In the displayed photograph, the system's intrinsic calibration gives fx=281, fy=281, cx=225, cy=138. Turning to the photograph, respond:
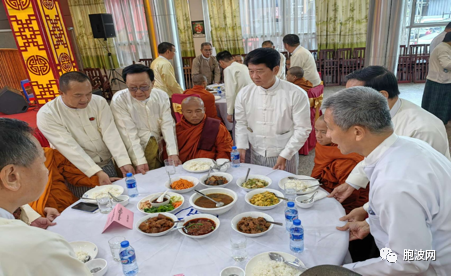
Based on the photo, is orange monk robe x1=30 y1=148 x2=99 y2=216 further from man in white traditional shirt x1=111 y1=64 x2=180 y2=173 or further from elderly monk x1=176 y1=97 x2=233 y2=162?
elderly monk x1=176 y1=97 x2=233 y2=162

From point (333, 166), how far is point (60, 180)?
2352 millimetres

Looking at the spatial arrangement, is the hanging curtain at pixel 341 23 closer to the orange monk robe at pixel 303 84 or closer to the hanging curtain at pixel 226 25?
the hanging curtain at pixel 226 25

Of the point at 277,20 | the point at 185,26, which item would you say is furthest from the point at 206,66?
the point at 277,20

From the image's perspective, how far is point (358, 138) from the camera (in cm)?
126

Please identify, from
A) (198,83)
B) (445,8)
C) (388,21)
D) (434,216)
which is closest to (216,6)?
(198,83)

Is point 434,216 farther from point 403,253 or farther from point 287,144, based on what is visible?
point 287,144

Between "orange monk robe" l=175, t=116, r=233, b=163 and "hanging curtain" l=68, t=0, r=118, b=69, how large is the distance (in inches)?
278

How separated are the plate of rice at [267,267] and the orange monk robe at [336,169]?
43.4 inches

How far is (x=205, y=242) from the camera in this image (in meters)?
1.45

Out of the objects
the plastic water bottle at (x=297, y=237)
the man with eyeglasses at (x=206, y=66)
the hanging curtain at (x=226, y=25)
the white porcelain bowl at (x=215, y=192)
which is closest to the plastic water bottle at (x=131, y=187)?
the white porcelain bowl at (x=215, y=192)

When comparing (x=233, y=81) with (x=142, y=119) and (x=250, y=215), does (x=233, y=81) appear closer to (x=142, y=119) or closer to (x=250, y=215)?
(x=142, y=119)

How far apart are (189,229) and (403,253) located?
0.99m

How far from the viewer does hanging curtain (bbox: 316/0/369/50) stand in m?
7.45

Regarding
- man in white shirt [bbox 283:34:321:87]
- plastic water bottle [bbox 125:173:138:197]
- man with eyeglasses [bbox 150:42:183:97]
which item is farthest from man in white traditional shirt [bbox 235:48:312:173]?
man in white shirt [bbox 283:34:321:87]
